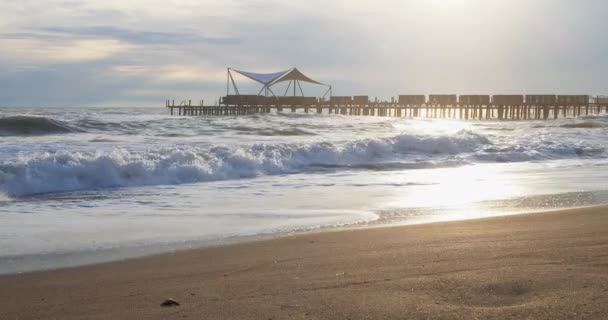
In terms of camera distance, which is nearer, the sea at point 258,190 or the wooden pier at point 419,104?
the sea at point 258,190

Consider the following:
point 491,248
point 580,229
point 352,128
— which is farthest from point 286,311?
point 352,128

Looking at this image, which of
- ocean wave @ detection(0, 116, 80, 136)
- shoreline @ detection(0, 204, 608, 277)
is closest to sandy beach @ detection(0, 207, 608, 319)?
shoreline @ detection(0, 204, 608, 277)

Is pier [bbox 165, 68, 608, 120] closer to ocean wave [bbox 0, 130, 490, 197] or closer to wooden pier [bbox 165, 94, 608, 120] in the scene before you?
wooden pier [bbox 165, 94, 608, 120]

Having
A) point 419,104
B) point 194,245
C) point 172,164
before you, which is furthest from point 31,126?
point 419,104

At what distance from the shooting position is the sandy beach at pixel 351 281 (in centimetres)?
354

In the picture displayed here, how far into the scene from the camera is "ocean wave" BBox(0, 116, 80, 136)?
82.2ft

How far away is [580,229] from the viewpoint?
5.84 metres

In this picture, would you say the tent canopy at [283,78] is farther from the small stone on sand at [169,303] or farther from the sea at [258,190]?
the small stone on sand at [169,303]

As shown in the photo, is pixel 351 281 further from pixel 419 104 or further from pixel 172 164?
pixel 419 104

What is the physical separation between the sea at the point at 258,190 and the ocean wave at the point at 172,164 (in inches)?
1.1

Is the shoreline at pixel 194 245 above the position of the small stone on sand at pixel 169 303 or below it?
below

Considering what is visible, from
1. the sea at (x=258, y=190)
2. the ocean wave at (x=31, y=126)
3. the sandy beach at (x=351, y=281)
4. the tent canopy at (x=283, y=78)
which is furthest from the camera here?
the tent canopy at (x=283, y=78)

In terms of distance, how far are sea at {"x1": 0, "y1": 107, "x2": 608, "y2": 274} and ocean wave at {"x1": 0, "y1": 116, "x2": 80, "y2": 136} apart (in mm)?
7883

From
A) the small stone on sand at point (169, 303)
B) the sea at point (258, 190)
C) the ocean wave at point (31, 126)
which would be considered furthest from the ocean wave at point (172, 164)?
the ocean wave at point (31, 126)
